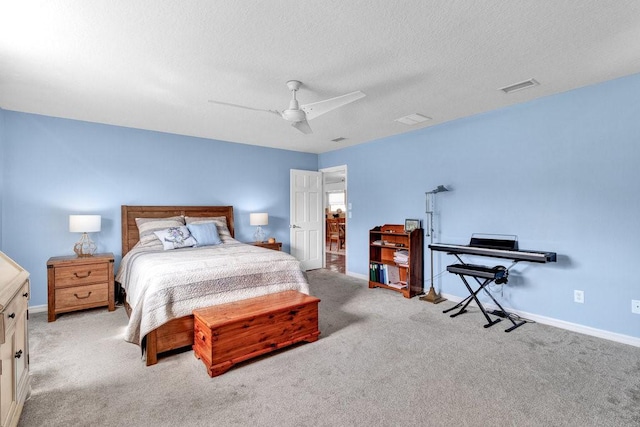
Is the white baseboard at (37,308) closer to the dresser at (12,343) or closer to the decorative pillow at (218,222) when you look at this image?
the decorative pillow at (218,222)

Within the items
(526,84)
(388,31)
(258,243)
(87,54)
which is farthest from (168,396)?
(526,84)

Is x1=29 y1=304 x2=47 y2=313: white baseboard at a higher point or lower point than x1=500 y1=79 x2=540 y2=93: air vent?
lower

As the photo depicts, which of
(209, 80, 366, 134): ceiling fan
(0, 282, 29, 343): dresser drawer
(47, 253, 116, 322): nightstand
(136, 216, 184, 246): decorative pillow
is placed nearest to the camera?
(0, 282, 29, 343): dresser drawer

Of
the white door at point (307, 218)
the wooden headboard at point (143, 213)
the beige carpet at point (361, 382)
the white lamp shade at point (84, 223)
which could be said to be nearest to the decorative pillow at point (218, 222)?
the wooden headboard at point (143, 213)

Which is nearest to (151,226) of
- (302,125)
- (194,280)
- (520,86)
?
(194,280)

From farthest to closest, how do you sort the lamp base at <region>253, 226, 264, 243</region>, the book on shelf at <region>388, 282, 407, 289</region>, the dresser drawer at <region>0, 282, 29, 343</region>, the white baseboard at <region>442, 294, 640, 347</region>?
the lamp base at <region>253, 226, 264, 243</region>
the book on shelf at <region>388, 282, 407, 289</region>
the white baseboard at <region>442, 294, 640, 347</region>
the dresser drawer at <region>0, 282, 29, 343</region>

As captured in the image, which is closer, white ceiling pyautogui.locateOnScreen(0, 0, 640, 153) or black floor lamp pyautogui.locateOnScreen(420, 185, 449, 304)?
white ceiling pyautogui.locateOnScreen(0, 0, 640, 153)

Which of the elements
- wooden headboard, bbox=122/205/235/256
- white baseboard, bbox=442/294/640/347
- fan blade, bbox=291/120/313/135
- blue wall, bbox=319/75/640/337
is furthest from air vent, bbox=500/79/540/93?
wooden headboard, bbox=122/205/235/256

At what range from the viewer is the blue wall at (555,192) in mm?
2793

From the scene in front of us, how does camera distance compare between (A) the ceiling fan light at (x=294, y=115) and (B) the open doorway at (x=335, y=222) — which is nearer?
(A) the ceiling fan light at (x=294, y=115)

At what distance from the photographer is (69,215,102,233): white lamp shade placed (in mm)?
3607

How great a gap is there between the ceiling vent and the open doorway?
5.89 feet

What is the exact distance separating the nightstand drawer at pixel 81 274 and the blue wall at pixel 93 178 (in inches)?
23.3

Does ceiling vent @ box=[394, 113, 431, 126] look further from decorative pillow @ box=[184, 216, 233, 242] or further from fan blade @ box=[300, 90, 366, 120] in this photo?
decorative pillow @ box=[184, 216, 233, 242]
